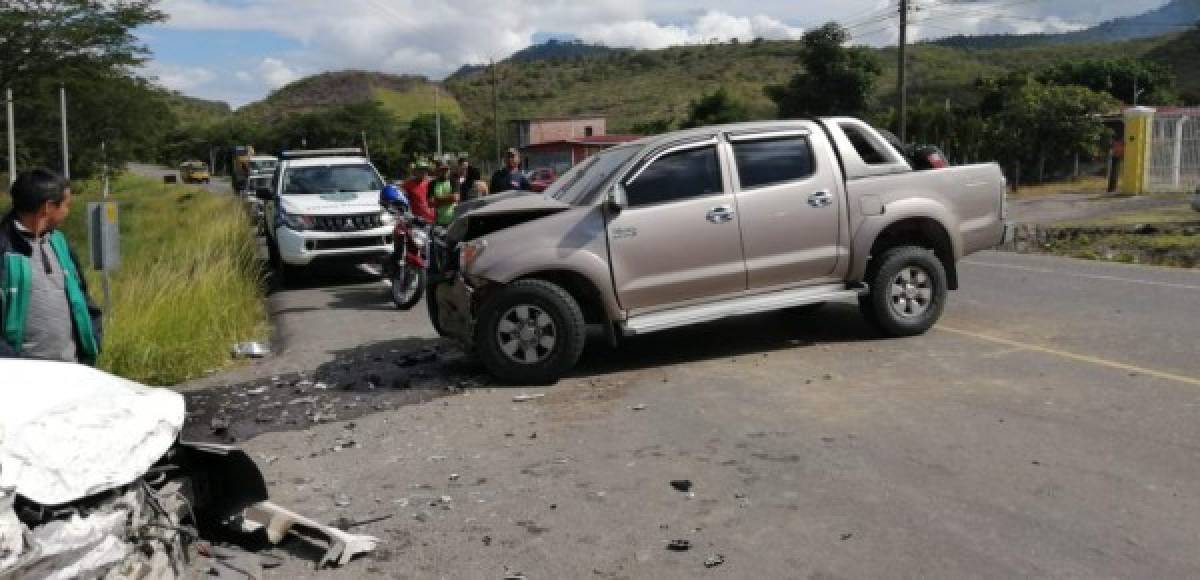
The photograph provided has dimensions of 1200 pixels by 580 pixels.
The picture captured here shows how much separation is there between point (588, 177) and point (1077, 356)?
4087mm

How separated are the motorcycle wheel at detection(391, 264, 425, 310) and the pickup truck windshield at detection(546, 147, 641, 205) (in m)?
3.21

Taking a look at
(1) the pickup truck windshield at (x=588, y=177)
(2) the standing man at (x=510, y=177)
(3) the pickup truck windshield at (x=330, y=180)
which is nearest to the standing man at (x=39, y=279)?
(1) the pickup truck windshield at (x=588, y=177)

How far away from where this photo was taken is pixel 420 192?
14.1 meters

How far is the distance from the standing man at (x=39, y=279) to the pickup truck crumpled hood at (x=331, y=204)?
397 inches

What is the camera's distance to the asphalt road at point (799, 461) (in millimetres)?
4504

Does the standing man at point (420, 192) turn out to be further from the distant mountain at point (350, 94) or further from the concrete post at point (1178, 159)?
the distant mountain at point (350, 94)

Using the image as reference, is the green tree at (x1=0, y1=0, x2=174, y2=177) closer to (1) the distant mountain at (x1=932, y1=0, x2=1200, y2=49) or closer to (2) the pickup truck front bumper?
(2) the pickup truck front bumper

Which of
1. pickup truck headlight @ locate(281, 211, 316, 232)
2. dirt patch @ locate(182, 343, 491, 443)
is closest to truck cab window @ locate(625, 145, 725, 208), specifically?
dirt patch @ locate(182, 343, 491, 443)

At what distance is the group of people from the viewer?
14.1 meters

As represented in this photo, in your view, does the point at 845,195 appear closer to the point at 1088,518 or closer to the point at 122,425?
the point at 1088,518

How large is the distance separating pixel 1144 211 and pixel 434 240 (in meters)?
20.7

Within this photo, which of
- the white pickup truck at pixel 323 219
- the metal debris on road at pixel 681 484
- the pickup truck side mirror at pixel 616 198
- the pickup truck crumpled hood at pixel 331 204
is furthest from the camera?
the pickup truck crumpled hood at pixel 331 204

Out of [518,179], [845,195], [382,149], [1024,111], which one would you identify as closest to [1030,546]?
[845,195]

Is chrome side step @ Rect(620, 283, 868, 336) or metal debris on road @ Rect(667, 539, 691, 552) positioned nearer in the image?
metal debris on road @ Rect(667, 539, 691, 552)
